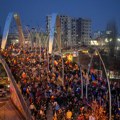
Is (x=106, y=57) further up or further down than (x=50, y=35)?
further down

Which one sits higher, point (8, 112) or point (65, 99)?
point (65, 99)

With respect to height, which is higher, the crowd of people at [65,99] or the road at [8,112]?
the crowd of people at [65,99]

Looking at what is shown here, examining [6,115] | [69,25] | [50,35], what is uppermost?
[69,25]

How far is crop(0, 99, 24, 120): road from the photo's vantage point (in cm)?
2075

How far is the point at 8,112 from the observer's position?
872 inches

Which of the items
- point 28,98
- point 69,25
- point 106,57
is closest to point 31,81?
point 28,98

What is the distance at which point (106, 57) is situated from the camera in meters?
63.0

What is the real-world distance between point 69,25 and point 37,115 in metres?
154

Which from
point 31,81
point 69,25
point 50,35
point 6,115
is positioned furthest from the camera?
point 69,25

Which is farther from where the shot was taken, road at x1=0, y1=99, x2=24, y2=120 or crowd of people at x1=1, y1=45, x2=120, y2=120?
road at x1=0, y1=99, x2=24, y2=120

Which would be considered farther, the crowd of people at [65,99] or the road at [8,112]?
the road at [8,112]

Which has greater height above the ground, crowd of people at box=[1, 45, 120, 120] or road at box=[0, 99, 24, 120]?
crowd of people at box=[1, 45, 120, 120]

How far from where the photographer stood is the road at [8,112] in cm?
2075

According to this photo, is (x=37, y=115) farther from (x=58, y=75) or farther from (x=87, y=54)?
(x=87, y=54)
